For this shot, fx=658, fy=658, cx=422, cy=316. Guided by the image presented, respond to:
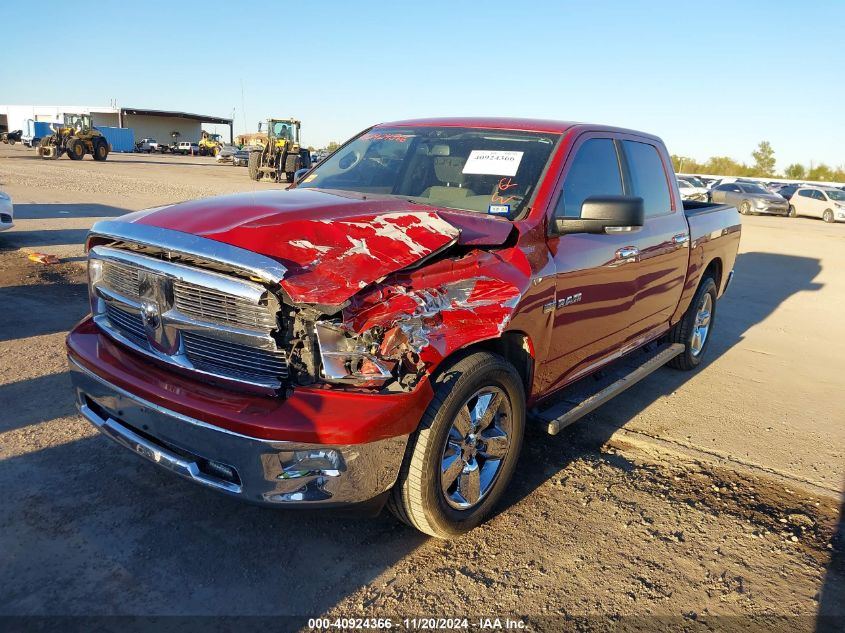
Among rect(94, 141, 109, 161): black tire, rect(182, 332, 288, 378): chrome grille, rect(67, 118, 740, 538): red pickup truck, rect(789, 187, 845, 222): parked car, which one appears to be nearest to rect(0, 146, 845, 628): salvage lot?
rect(67, 118, 740, 538): red pickup truck

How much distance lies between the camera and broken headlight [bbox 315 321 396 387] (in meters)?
2.53

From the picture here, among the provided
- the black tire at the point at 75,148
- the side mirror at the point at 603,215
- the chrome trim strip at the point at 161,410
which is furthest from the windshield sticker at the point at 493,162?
the black tire at the point at 75,148

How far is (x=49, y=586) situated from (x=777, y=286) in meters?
11.4

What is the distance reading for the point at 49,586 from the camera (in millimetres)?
2607

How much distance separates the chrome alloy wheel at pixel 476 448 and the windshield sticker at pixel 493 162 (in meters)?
1.34

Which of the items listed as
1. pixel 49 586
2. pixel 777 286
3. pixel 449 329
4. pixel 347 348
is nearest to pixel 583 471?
pixel 449 329

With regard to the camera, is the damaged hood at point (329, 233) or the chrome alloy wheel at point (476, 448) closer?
the damaged hood at point (329, 233)

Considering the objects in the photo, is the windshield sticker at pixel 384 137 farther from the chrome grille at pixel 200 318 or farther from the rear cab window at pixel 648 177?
the chrome grille at pixel 200 318

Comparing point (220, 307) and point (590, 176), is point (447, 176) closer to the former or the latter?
point (590, 176)

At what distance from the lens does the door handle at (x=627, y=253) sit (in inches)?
160

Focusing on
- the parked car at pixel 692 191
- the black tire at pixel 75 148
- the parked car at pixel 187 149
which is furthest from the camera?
the parked car at pixel 187 149

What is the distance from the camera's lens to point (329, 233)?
2754 mm

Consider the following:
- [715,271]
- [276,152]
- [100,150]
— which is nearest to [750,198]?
[276,152]

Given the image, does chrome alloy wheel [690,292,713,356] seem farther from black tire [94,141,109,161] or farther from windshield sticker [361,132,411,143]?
black tire [94,141,109,161]
